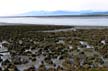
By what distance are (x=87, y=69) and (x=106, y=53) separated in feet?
21.8

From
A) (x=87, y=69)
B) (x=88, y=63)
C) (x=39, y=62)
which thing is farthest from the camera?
(x=39, y=62)

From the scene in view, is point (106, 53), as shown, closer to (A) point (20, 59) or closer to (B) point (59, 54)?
(B) point (59, 54)

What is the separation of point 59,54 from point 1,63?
523 cm

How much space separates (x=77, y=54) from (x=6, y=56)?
5.62 m

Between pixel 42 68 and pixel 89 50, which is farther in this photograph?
pixel 89 50

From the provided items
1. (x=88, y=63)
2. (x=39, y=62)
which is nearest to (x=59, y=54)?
(x=39, y=62)

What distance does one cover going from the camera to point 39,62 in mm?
19875

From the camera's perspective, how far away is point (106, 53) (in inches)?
877

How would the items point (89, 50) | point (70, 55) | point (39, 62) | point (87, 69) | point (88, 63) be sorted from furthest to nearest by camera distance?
point (89, 50) < point (70, 55) < point (39, 62) < point (88, 63) < point (87, 69)

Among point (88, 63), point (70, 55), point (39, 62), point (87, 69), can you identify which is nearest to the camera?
point (87, 69)

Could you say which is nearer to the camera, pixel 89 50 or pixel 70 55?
pixel 70 55

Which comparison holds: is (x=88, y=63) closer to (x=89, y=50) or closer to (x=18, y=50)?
(x=89, y=50)

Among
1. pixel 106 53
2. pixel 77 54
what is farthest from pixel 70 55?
pixel 106 53

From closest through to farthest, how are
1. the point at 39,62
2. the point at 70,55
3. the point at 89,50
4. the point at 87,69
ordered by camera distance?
the point at 87,69, the point at 39,62, the point at 70,55, the point at 89,50
